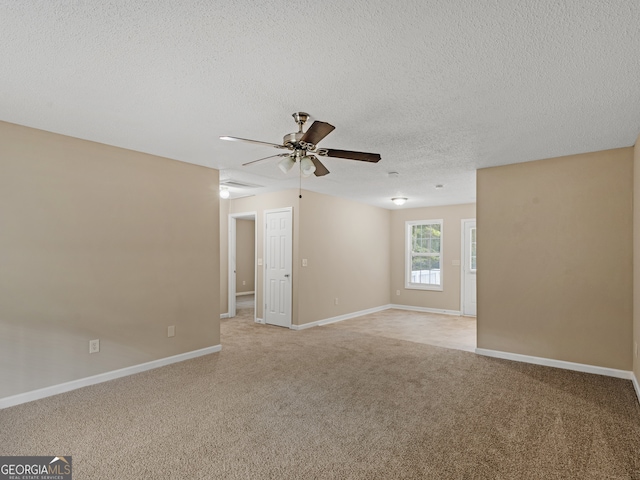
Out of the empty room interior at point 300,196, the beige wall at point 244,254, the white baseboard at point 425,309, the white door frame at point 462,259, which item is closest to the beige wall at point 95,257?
the empty room interior at point 300,196

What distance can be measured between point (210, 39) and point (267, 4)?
0.43 m

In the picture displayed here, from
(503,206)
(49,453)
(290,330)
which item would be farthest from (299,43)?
(290,330)

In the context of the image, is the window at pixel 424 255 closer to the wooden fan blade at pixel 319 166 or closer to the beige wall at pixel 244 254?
the beige wall at pixel 244 254

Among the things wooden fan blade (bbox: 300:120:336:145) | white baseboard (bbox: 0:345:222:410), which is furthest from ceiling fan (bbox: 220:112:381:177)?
white baseboard (bbox: 0:345:222:410)

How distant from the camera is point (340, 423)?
2.74 meters

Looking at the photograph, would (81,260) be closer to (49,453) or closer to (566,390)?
(49,453)

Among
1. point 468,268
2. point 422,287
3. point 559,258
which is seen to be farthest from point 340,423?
point 422,287

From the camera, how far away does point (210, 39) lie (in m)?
1.91

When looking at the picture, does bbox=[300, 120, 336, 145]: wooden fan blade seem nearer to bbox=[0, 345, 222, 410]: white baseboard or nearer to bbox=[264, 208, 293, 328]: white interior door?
bbox=[0, 345, 222, 410]: white baseboard

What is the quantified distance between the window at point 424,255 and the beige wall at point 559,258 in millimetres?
3483

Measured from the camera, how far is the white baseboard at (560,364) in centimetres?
374

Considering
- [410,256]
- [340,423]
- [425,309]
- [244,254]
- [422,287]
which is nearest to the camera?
[340,423]

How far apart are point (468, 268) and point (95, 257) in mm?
6764

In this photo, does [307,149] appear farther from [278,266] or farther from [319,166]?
[278,266]
